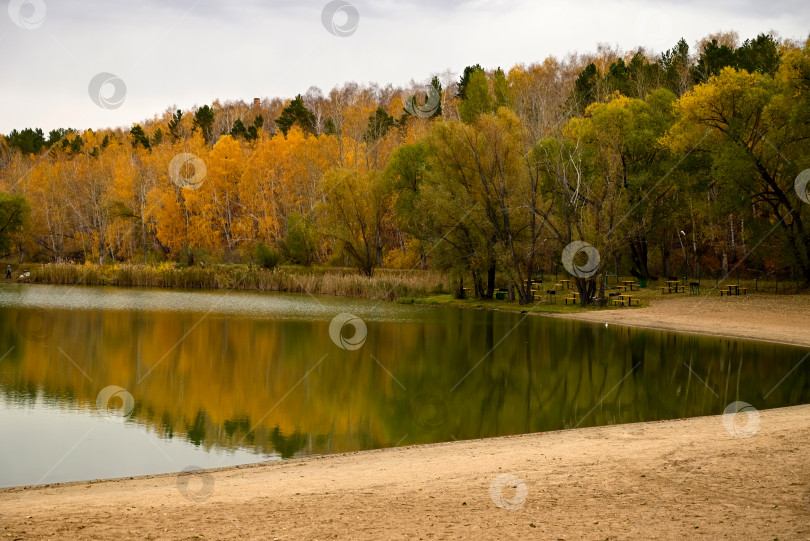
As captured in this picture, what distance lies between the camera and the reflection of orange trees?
1401 cm

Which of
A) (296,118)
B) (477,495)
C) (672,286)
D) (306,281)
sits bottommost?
(306,281)

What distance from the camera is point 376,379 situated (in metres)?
19.0

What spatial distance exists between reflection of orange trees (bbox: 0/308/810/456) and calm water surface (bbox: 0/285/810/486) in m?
0.06

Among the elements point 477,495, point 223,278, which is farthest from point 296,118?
point 477,495

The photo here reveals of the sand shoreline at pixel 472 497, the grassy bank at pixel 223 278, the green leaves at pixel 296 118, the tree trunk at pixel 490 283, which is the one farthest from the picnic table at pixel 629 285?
the green leaves at pixel 296 118

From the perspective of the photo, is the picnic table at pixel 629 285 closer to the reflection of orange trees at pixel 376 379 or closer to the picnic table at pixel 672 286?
the picnic table at pixel 672 286

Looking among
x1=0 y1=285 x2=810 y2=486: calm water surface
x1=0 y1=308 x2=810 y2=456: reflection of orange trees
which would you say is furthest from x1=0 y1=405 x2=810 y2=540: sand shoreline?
x1=0 y1=308 x2=810 y2=456: reflection of orange trees

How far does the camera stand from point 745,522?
7.07 metres

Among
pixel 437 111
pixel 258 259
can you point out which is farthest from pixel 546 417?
pixel 437 111

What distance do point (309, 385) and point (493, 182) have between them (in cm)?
2865

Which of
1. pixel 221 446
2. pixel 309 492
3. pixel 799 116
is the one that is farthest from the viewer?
pixel 799 116

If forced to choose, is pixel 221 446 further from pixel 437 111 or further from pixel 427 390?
pixel 437 111

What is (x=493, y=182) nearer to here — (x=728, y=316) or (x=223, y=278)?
(x=728, y=316)

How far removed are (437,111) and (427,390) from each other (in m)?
66.6
